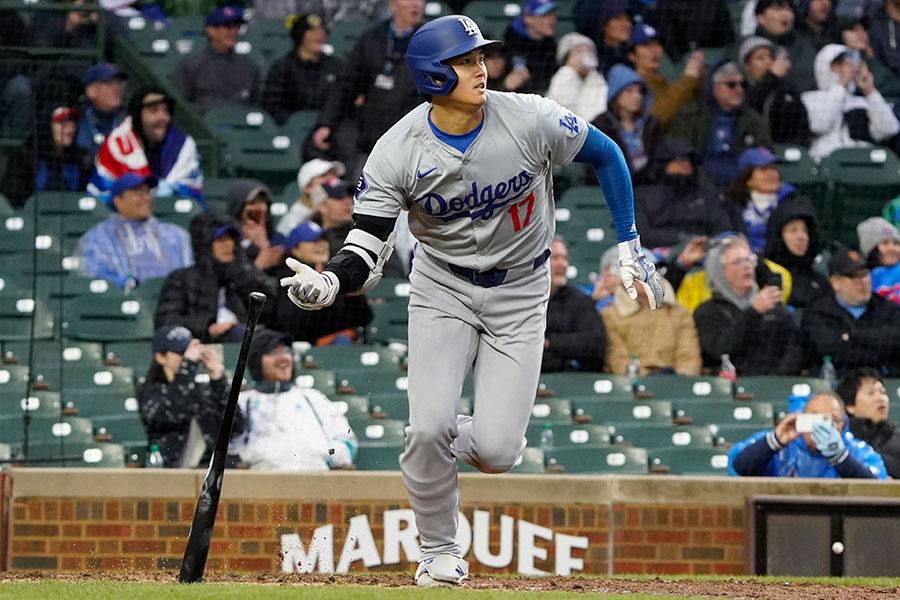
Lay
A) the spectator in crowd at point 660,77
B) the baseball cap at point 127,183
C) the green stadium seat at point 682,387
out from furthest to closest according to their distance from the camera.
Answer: the spectator in crowd at point 660,77
the baseball cap at point 127,183
the green stadium seat at point 682,387

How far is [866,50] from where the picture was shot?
38.4 ft

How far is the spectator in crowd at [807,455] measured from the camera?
23.6 feet

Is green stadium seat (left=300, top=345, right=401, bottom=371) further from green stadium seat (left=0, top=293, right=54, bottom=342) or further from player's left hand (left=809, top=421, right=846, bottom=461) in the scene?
player's left hand (left=809, top=421, right=846, bottom=461)

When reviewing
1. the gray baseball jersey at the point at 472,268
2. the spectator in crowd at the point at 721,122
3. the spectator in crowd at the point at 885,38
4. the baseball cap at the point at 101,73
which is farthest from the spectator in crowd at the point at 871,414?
the baseball cap at the point at 101,73

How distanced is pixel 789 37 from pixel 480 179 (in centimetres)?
738

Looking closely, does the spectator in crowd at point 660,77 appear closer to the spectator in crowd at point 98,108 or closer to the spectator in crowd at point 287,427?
the spectator in crowd at point 98,108

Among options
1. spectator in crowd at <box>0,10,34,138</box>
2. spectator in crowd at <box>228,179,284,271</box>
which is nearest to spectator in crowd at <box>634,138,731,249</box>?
spectator in crowd at <box>228,179,284,271</box>

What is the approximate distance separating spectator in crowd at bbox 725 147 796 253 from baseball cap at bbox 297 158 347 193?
2550mm

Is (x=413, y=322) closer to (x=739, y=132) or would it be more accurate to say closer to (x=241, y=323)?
(x=241, y=323)

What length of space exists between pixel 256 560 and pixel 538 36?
5.53m

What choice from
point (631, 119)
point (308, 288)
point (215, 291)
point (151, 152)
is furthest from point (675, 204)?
point (308, 288)

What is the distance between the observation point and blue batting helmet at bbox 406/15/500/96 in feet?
16.0

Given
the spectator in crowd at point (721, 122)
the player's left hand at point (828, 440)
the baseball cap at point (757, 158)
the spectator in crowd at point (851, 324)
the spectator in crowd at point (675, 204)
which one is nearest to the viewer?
the player's left hand at point (828, 440)

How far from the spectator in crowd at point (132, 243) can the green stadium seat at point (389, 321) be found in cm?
122
